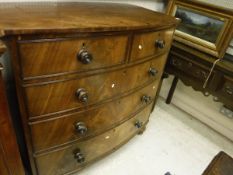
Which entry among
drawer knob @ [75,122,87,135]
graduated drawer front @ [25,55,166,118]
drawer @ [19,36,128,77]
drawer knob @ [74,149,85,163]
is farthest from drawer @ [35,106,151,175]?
drawer @ [19,36,128,77]

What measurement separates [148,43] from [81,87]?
0.41 m

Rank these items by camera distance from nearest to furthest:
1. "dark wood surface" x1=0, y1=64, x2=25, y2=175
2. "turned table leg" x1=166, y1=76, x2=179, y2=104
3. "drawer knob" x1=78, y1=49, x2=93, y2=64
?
"dark wood surface" x1=0, y1=64, x2=25, y2=175, "drawer knob" x1=78, y1=49, x2=93, y2=64, "turned table leg" x1=166, y1=76, x2=179, y2=104

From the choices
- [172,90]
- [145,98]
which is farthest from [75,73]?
[172,90]

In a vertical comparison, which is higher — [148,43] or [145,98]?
[148,43]

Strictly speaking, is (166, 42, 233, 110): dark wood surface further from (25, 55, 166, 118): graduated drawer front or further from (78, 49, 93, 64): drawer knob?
(78, 49, 93, 64): drawer knob

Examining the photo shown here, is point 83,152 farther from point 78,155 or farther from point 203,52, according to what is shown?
point 203,52

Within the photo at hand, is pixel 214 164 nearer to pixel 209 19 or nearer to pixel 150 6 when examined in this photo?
pixel 209 19

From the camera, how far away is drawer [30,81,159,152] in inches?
33.4

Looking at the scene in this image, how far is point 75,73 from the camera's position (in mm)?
782

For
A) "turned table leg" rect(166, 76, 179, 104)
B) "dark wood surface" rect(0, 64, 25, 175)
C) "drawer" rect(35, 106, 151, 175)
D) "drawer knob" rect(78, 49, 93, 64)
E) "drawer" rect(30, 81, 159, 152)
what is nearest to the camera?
"dark wood surface" rect(0, 64, 25, 175)

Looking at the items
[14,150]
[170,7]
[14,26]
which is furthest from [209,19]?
[14,150]

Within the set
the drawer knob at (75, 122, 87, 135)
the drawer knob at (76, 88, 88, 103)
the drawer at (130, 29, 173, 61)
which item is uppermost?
the drawer at (130, 29, 173, 61)

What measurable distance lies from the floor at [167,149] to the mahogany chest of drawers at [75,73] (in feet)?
0.87

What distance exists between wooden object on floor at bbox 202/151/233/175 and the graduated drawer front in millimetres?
523
